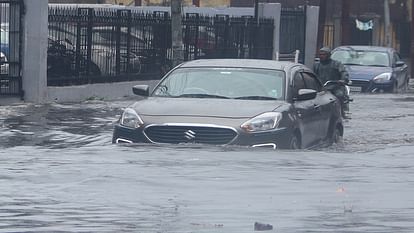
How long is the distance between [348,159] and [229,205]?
4.34 m

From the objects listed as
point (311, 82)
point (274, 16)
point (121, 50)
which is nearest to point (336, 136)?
point (311, 82)

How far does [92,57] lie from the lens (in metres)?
26.6

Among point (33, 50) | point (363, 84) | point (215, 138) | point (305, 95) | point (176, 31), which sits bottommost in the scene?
point (363, 84)

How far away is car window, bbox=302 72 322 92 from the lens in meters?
16.1

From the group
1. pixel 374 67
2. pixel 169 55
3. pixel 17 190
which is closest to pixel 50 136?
pixel 17 190

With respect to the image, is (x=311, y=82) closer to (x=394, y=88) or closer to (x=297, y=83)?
(x=297, y=83)

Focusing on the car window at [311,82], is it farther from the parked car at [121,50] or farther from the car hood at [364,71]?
the car hood at [364,71]

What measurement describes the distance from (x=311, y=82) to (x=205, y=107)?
→ 9.49ft

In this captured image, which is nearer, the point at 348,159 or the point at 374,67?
the point at 348,159

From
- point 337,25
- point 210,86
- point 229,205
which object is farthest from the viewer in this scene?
point 337,25

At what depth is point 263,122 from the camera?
45.1 feet

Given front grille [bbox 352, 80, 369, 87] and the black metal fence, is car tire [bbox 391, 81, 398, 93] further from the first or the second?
the black metal fence

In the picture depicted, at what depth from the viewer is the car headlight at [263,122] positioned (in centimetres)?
1362

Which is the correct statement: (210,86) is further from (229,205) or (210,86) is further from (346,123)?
(346,123)
